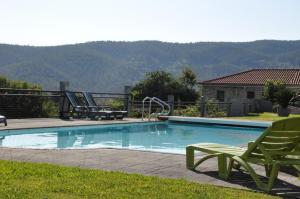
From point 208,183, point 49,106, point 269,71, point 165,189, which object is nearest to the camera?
point 165,189

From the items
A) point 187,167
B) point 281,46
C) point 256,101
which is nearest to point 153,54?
point 281,46

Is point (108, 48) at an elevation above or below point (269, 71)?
above

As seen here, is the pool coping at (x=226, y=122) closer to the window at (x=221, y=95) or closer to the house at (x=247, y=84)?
the house at (x=247, y=84)

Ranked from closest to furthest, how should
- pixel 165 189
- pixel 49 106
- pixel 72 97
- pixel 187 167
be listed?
pixel 165 189
pixel 187 167
pixel 72 97
pixel 49 106

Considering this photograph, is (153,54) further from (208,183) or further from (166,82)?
(208,183)

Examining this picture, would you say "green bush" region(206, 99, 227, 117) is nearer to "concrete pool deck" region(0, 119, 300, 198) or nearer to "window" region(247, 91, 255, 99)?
"window" region(247, 91, 255, 99)

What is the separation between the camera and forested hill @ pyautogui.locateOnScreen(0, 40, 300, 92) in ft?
275

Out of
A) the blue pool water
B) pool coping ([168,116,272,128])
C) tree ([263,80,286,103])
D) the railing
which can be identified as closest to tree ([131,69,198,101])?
tree ([263,80,286,103])

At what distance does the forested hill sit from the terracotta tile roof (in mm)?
43666

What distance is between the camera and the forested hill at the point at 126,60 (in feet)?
275

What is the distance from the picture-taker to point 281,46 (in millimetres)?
106688

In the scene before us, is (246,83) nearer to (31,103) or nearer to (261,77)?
(261,77)

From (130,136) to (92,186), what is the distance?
27.6 ft

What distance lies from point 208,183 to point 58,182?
5.16 feet
